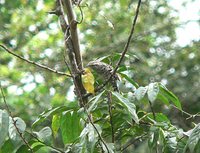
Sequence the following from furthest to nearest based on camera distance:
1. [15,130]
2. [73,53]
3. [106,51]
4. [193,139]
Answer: [106,51] < [73,53] < [15,130] < [193,139]

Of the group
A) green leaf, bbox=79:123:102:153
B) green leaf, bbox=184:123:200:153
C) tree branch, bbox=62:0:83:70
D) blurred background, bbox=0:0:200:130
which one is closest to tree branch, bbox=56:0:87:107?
tree branch, bbox=62:0:83:70

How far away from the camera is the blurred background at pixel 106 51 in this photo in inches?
98.8

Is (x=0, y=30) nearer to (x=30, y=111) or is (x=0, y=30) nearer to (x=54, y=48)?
(x=54, y=48)

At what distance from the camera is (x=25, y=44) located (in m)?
3.48

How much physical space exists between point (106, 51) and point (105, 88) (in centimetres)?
172

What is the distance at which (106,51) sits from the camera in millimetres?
2732

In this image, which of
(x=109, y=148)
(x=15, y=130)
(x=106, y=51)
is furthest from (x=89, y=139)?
(x=106, y=51)

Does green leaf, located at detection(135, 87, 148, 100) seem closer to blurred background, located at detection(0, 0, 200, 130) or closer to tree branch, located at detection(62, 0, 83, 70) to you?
tree branch, located at detection(62, 0, 83, 70)

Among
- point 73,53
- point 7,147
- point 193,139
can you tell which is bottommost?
point 193,139

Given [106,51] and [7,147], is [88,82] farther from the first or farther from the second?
[106,51]

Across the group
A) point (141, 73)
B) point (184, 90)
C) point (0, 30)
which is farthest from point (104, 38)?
point (0, 30)

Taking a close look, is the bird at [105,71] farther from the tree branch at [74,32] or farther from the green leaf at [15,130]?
the green leaf at [15,130]

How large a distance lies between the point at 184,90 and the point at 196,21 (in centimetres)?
59

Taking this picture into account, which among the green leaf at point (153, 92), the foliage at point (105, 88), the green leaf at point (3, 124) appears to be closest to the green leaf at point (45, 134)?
the foliage at point (105, 88)
